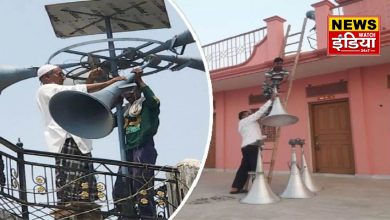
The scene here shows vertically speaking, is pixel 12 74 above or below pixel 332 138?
above

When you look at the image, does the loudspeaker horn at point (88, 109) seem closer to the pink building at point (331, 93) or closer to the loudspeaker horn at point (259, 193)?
the loudspeaker horn at point (259, 193)

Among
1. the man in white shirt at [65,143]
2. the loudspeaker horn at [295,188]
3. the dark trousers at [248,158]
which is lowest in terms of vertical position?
the loudspeaker horn at [295,188]

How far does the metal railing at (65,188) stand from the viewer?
112 centimetres

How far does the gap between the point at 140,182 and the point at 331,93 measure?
6.45 metres

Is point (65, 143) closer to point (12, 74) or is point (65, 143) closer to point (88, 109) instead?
point (88, 109)

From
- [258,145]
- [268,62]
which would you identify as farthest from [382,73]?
[258,145]

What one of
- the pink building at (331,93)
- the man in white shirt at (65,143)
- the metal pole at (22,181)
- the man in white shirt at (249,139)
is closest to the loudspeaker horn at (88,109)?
the man in white shirt at (65,143)

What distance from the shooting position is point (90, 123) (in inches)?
47.3

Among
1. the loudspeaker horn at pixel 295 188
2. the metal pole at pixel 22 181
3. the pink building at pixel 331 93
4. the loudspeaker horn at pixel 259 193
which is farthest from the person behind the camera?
the pink building at pixel 331 93

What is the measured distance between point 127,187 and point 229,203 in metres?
3.33

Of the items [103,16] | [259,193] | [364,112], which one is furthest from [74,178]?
[364,112]

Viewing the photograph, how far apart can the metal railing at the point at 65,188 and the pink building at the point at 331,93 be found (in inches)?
196

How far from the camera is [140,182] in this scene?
1.20 m

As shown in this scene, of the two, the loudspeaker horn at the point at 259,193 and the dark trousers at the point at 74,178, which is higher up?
the dark trousers at the point at 74,178
